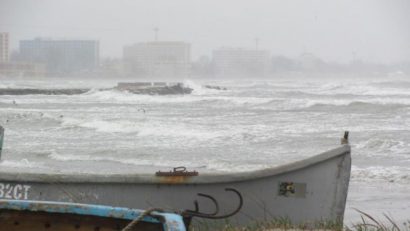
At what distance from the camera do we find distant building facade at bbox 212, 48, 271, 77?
182625 mm

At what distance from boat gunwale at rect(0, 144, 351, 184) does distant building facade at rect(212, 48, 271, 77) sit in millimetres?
174843

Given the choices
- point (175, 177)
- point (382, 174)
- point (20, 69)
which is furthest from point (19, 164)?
point (20, 69)

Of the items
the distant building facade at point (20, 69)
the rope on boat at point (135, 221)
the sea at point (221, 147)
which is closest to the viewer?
A: the rope on boat at point (135, 221)

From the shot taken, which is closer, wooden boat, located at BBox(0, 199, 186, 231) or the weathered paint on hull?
wooden boat, located at BBox(0, 199, 186, 231)

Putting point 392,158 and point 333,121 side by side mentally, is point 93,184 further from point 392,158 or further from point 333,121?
point 333,121

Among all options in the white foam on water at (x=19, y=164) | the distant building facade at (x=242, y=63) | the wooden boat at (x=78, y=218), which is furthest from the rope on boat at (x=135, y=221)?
the distant building facade at (x=242, y=63)

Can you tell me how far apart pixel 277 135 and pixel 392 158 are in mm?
5688

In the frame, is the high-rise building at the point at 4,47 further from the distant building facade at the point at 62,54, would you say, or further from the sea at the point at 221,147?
the sea at the point at 221,147

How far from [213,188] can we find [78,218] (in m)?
1.74

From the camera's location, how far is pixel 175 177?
577 cm

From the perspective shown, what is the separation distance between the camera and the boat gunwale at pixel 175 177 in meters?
5.79

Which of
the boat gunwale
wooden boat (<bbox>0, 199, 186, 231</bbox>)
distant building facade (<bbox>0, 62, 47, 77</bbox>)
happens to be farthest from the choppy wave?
distant building facade (<bbox>0, 62, 47, 77</bbox>)

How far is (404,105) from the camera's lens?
36000 millimetres

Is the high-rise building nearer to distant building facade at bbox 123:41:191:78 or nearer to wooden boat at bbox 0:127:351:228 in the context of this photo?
distant building facade at bbox 123:41:191:78
